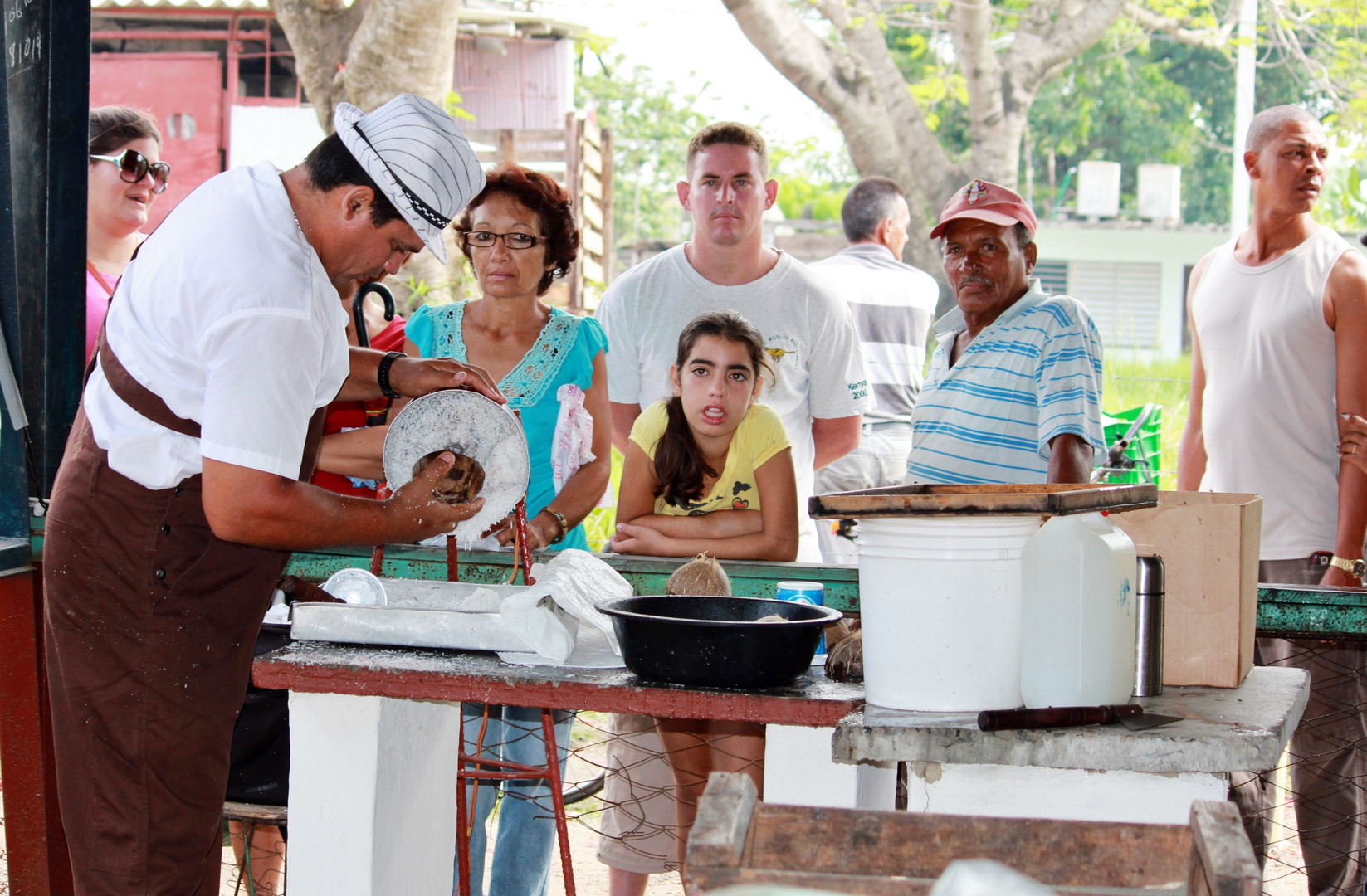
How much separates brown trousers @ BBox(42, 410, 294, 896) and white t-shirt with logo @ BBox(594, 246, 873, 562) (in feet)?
5.81

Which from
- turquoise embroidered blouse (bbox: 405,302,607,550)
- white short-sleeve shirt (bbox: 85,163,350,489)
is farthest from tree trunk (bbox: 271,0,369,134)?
white short-sleeve shirt (bbox: 85,163,350,489)

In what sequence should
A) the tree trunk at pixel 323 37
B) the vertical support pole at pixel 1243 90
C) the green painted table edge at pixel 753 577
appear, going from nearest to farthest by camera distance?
the green painted table edge at pixel 753 577, the tree trunk at pixel 323 37, the vertical support pole at pixel 1243 90

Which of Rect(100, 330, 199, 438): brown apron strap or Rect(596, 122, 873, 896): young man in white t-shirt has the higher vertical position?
Rect(596, 122, 873, 896): young man in white t-shirt

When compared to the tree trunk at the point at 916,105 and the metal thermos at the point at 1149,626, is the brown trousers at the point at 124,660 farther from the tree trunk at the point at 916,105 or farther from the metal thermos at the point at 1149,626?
the tree trunk at the point at 916,105

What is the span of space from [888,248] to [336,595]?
386cm

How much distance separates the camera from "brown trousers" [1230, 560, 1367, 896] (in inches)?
128

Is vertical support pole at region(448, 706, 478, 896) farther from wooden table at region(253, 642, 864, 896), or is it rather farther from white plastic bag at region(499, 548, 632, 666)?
white plastic bag at region(499, 548, 632, 666)

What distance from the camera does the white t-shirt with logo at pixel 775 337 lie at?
3.83 m

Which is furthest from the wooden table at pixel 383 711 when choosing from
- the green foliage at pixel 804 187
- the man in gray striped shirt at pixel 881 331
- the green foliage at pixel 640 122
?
the green foliage at pixel 640 122

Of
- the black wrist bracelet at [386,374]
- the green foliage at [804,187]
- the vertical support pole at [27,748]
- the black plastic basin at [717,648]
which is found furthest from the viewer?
the green foliage at [804,187]

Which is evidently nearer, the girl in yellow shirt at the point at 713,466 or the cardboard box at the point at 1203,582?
the cardboard box at the point at 1203,582

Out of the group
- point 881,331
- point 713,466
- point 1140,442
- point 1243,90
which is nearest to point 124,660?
point 713,466

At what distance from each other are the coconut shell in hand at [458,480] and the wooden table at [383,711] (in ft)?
1.13

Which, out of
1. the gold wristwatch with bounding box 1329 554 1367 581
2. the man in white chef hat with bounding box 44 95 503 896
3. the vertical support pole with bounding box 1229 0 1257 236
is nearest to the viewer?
the man in white chef hat with bounding box 44 95 503 896
